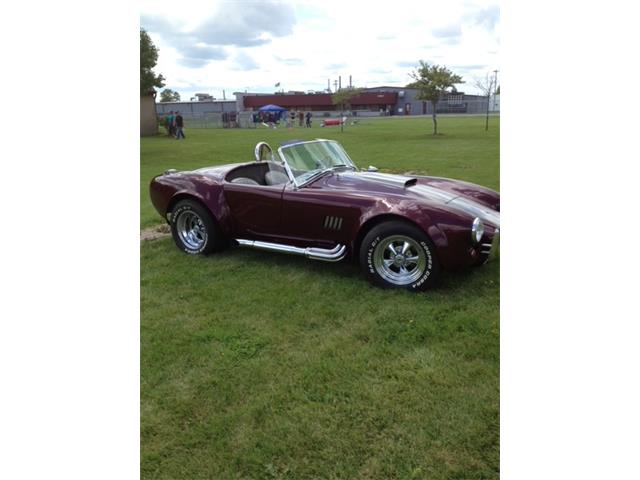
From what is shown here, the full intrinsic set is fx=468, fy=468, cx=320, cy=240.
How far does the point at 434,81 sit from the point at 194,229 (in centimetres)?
1916

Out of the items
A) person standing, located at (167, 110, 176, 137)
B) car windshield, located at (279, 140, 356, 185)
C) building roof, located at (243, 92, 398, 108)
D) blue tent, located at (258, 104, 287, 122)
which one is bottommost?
car windshield, located at (279, 140, 356, 185)

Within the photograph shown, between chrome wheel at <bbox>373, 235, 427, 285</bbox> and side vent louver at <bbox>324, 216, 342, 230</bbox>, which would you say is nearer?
chrome wheel at <bbox>373, 235, 427, 285</bbox>

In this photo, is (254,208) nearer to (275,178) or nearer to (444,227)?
(275,178)

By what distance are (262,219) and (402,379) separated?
226 cm

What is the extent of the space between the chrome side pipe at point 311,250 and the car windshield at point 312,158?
61 centimetres

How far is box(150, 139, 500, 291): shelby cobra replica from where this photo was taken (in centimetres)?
363

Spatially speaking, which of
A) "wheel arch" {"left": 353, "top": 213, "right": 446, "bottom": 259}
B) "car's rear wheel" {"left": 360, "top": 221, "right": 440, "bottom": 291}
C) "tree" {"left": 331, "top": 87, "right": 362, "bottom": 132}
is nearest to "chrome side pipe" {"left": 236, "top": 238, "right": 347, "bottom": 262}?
"wheel arch" {"left": 353, "top": 213, "right": 446, "bottom": 259}

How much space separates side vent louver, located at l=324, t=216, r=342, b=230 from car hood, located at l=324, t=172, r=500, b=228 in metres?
0.31

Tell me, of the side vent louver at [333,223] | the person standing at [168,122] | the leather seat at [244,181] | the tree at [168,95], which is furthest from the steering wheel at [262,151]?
the person standing at [168,122]

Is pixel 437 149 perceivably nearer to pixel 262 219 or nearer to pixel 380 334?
pixel 262 219

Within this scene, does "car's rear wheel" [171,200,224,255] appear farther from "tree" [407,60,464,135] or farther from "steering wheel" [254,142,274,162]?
"tree" [407,60,464,135]

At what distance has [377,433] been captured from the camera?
2.26 meters

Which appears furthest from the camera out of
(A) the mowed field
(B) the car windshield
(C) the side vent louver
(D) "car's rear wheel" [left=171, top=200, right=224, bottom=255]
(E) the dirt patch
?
(E) the dirt patch
